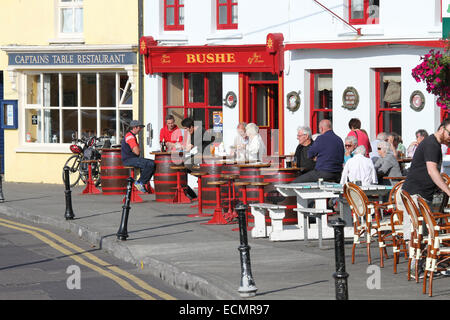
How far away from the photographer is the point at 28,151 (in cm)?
2748

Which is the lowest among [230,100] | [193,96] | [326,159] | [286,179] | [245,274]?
[245,274]

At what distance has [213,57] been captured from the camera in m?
24.5

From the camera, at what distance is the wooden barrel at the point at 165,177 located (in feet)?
67.8

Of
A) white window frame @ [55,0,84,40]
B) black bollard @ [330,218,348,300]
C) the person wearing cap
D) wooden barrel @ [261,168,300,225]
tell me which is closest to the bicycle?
white window frame @ [55,0,84,40]

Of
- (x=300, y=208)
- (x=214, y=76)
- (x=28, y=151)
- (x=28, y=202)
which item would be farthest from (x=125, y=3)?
(x=300, y=208)

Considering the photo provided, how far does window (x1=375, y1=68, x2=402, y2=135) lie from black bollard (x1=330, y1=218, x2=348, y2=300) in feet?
44.0

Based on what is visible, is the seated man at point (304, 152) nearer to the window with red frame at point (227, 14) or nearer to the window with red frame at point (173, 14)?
the window with red frame at point (227, 14)

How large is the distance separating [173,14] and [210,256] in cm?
1323

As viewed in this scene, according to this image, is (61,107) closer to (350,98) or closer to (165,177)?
(165,177)

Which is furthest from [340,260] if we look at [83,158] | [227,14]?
[83,158]

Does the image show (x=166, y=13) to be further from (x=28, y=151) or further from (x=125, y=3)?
(x=28, y=151)

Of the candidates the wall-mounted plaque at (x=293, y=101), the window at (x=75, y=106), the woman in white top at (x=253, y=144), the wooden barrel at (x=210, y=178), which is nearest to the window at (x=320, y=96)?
the wall-mounted plaque at (x=293, y=101)

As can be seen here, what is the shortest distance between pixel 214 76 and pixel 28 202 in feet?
20.3

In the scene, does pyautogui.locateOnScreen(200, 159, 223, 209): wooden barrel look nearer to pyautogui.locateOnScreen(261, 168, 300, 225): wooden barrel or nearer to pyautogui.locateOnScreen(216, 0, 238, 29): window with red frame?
pyautogui.locateOnScreen(261, 168, 300, 225): wooden barrel
